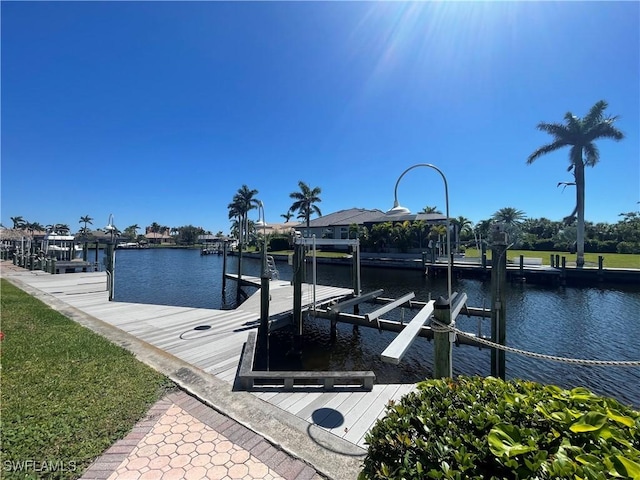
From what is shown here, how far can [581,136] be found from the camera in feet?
88.2

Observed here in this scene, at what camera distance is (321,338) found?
10.5 m

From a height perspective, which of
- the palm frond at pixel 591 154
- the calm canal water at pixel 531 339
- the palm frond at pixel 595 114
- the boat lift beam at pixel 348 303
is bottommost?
the calm canal water at pixel 531 339

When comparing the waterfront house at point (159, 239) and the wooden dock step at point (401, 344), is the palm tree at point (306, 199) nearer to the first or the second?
the wooden dock step at point (401, 344)

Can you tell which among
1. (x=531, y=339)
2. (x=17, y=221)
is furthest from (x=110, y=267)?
(x=17, y=221)

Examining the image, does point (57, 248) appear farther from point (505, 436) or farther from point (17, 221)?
point (17, 221)

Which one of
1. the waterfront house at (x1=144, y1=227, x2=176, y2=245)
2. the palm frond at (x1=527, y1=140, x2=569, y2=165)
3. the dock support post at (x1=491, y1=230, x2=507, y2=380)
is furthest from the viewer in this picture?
the waterfront house at (x1=144, y1=227, x2=176, y2=245)

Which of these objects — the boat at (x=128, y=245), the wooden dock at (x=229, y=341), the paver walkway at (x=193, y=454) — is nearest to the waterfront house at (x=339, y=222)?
the wooden dock at (x=229, y=341)

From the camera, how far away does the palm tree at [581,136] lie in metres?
26.1

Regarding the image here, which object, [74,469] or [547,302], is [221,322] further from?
[547,302]

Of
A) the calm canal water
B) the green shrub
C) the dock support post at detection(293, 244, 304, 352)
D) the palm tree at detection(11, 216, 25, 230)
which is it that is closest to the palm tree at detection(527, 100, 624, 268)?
the calm canal water

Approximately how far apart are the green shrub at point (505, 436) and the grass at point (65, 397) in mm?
3257

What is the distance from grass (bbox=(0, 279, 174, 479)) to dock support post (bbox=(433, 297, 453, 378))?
413 cm

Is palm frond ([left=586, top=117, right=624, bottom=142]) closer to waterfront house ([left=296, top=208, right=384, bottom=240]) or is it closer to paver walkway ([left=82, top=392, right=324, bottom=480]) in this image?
waterfront house ([left=296, top=208, right=384, bottom=240])

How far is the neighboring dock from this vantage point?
11.5 ft
